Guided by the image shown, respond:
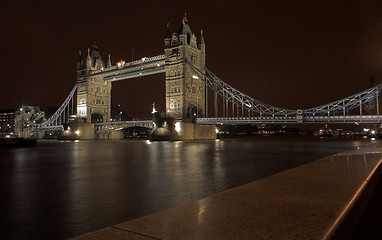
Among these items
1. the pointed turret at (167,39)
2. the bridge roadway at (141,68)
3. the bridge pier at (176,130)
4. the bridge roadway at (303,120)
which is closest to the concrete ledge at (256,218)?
the bridge roadway at (303,120)

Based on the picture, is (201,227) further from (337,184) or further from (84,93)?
(84,93)

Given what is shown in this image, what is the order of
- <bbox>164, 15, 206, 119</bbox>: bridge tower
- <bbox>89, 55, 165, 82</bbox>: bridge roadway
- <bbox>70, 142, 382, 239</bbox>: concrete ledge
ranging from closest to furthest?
1. <bbox>70, 142, 382, 239</bbox>: concrete ledge
2. <bbox>164, 15, 206, 119</bbox>: bridge tower
3. <bbox>89, 55, 165, 82</bbox>: bridge roadway

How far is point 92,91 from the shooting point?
66.2 m

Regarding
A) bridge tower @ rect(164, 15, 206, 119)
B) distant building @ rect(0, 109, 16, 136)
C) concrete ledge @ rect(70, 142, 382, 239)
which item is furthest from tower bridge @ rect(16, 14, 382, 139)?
distant building @ rect(0, 109, 16, 136)

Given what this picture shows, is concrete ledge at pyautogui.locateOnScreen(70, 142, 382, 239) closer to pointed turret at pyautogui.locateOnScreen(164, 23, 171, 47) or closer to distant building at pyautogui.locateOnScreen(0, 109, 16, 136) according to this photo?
pointed turret at pyautogui.locateOnScreen(164, 23, 171, 47)

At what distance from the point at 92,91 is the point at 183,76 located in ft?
94.3

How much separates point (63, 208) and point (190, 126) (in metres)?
40.1

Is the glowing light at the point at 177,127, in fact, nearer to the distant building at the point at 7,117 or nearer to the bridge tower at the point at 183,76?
the bridge tower at the point at 183,76

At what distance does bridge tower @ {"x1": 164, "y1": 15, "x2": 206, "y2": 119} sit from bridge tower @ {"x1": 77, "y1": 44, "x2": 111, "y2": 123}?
24604 millimetres

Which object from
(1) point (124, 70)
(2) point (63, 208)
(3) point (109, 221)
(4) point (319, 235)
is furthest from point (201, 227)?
(1) point (124, 70)

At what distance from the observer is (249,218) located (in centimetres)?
261

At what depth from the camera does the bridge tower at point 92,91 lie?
65.8 m

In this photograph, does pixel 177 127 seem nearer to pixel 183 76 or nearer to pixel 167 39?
pixel 183 76

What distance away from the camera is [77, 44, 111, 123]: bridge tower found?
6575 centimetres
